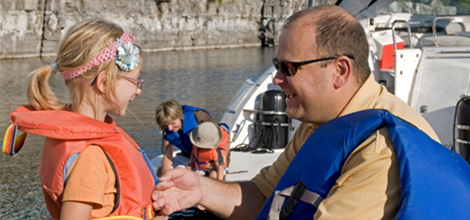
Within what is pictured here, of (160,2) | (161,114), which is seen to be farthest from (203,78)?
(160,2)

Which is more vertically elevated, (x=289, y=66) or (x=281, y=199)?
(x=289, y=66)

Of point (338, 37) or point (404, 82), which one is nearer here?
point (338, 37)

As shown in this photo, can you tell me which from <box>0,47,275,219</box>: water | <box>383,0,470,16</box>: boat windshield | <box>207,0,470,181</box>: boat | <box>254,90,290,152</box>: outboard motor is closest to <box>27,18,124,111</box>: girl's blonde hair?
<box>207,0,470,181</box>: boat

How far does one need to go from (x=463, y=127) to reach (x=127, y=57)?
3.61 meters

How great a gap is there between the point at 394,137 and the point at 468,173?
276mm

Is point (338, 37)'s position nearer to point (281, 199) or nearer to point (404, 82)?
point (281, 199)

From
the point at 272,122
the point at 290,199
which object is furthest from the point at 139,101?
the point at 290,199

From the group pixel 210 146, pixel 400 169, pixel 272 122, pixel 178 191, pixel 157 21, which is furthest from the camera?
pixel 157 21

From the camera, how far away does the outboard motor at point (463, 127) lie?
4.41 metres

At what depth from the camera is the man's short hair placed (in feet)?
5.66

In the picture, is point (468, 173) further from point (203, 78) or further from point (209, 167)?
point (203, 78)

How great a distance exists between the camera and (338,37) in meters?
1.72

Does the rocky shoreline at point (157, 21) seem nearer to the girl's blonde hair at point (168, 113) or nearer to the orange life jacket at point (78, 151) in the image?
the girl's blonde hair at point (168, 113)

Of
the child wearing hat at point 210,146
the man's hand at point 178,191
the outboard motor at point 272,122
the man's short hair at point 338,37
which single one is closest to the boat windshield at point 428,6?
the outboard motor at point 272,122
